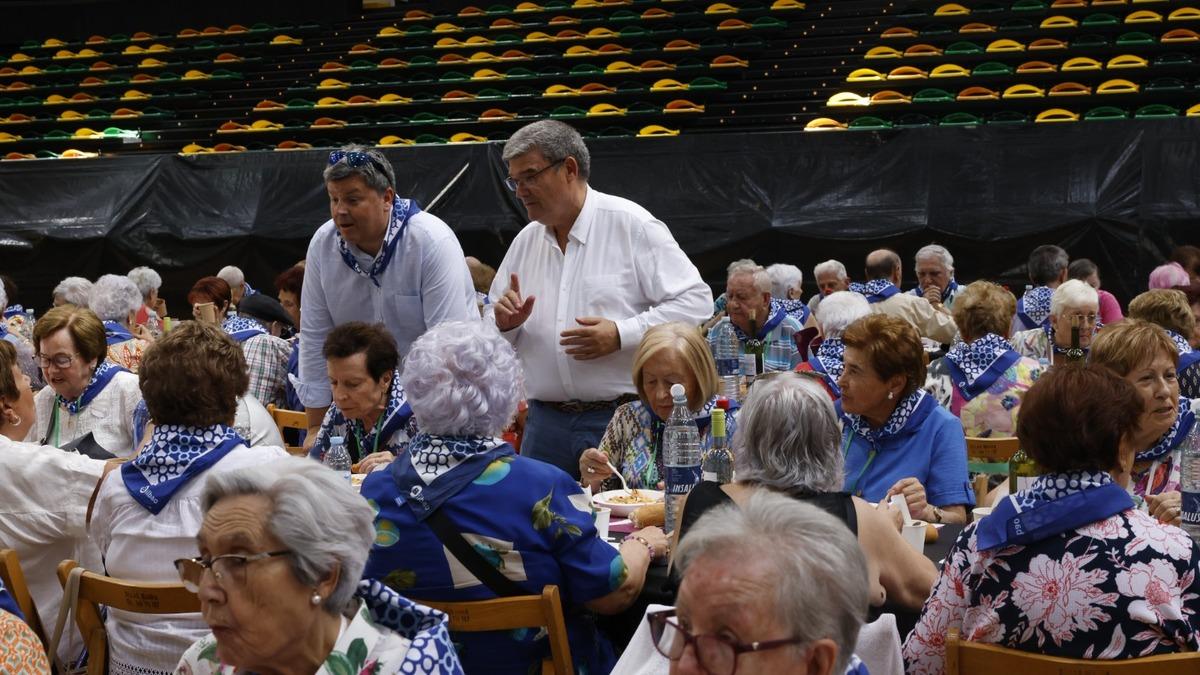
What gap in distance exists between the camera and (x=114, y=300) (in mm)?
6836

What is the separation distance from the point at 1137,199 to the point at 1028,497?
865 centimetres

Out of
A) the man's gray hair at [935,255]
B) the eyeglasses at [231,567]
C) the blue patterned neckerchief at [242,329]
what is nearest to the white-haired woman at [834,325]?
the blue patterned neckerchief at [242,329]

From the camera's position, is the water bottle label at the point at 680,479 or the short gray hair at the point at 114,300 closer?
the water bottle label at the point at 680,479

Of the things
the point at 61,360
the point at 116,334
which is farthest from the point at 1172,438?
the point at 116,334

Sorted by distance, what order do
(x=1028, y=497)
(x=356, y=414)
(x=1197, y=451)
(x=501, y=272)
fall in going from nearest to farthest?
(x=1028, y=497) < (x=1197, y=451) < (x=356, y=414) < (x=501, y=272)

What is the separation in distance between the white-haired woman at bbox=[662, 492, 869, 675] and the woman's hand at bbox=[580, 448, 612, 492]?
7.18ft

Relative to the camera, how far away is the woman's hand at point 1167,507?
3146 millimetres

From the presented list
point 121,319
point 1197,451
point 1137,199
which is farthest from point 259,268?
point 1197,451

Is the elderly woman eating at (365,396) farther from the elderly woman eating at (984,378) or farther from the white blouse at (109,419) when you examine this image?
the elderly woman eating at (984,378)

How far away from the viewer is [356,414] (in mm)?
4102

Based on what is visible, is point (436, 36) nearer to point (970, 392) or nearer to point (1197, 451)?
point (970, 392)

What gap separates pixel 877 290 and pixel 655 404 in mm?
5378

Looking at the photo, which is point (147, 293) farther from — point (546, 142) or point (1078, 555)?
point (1078, 555)

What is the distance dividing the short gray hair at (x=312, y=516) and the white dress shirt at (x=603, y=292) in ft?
7.79
